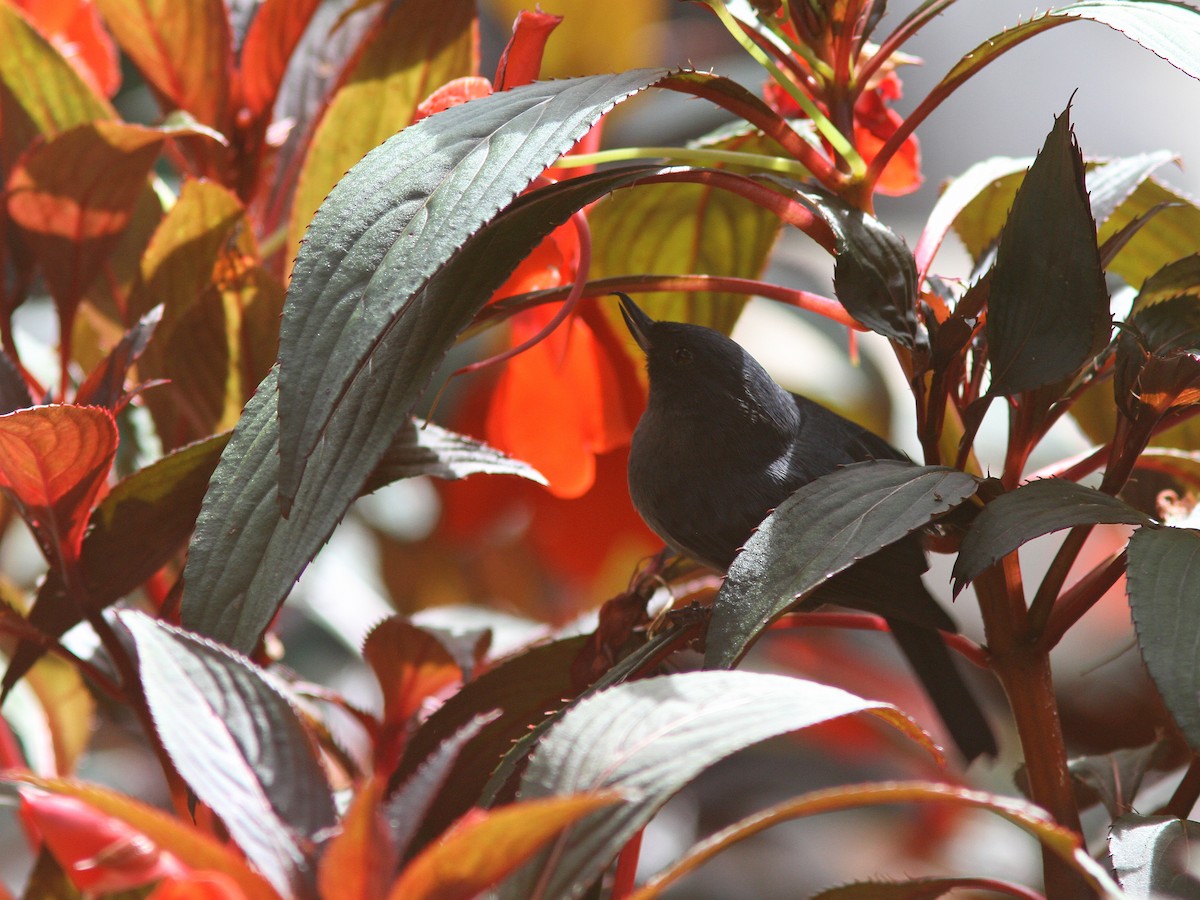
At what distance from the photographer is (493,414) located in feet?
2.65

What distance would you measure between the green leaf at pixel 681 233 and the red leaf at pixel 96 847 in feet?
1.58

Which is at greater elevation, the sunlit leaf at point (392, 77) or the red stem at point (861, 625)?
the sunlit leaf at point (392, 77)

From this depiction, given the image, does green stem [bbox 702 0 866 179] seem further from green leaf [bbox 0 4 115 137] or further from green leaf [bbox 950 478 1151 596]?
green leaf [bbox 0 4 115 137]

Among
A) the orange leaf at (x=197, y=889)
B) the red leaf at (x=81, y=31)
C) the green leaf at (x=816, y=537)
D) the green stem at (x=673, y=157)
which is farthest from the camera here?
the red leaf at (x=81, y=31)

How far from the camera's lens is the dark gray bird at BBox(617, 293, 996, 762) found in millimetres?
546

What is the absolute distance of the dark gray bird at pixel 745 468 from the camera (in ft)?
1.79

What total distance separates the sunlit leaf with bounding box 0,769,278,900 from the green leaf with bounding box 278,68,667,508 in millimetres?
109

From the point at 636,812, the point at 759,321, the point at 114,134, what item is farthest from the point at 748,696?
the point at 759,321

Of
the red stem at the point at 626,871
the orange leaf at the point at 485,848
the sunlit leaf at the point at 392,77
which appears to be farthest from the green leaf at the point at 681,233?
the orange leaf at the point at 485,848

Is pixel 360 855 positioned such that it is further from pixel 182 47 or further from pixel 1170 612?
pixel 182 47

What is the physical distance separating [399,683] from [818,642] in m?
0.62

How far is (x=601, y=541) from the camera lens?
117cm

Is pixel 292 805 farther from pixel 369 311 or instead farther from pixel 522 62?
pixel 522 62

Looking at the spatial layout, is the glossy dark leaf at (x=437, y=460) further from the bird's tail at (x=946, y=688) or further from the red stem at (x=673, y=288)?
the bird's tail at (x=946, y=688)
